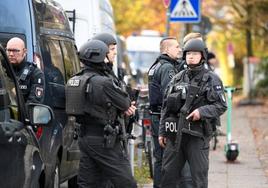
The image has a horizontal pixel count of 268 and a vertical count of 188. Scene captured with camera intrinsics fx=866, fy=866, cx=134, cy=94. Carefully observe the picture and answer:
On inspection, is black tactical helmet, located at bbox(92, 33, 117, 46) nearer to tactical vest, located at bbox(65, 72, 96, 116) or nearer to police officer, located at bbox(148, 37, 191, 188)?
tactical vest, located at bbox(65, 72, 96, 116)

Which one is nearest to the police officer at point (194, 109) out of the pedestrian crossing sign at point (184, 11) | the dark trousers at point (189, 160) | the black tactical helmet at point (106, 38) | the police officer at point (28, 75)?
the dark trousers at point (189, 160)

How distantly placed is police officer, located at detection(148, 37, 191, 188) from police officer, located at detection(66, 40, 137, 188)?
6.90 feet

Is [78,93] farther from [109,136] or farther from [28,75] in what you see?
[28,75]

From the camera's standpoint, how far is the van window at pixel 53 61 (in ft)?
30.2

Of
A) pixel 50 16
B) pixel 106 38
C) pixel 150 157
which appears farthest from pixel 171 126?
pixel 150 157

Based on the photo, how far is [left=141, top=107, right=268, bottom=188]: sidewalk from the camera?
1137 cm

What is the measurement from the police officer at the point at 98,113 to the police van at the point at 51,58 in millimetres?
423

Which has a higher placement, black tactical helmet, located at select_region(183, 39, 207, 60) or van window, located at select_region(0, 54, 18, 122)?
black tactical helmet, located at select_region(183, 39, 207, 60)

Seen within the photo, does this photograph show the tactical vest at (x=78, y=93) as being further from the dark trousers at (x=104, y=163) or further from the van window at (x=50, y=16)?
the van window at (x=50, y=16)

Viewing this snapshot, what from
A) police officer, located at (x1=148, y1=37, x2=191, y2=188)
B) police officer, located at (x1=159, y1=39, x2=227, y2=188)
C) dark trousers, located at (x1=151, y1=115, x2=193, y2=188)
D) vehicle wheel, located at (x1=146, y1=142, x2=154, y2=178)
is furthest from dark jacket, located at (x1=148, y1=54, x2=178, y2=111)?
vehicle wheel, located at (x1=146, y1=142, x2=154, y2=178)

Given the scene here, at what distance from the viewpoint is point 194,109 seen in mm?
8297

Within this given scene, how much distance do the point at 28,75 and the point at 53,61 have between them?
1.02 metres

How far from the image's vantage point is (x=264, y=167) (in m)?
13.0

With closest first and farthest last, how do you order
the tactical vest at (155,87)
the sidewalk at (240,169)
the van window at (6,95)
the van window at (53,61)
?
the van window at (6,95), the van window at (53,61), the tactical vest at (155,87), the sidewalk at (240,169)
